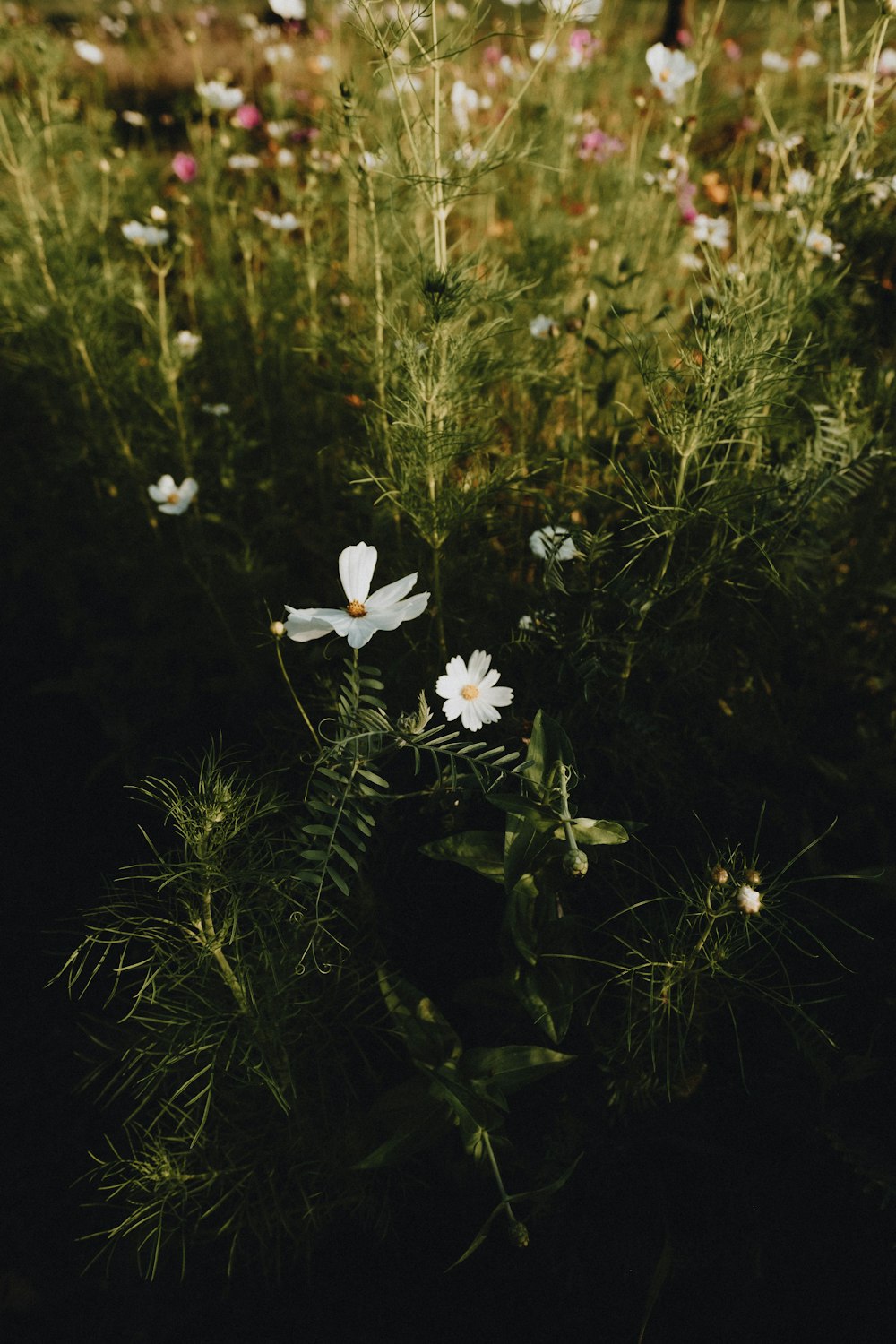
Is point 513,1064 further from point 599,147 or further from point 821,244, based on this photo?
point 599,147

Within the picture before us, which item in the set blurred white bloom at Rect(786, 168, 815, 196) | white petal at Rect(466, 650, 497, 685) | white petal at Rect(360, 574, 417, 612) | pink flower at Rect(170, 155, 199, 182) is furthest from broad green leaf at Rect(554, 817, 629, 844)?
pink flower at Rect(170, 155, 199, 182)

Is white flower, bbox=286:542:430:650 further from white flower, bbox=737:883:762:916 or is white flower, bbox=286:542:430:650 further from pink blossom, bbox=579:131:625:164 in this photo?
pink blossom, bbox=579:131:625:164

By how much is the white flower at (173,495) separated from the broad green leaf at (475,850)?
2.99 ft

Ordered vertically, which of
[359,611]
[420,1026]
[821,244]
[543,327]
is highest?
[821,244]

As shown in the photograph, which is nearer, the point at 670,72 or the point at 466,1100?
the point at 466,1100

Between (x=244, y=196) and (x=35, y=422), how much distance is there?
4.58 feet

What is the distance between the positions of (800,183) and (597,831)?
182cm

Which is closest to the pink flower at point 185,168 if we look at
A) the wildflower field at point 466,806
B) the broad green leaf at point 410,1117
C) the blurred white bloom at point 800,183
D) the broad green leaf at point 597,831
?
the wildflower field at point 466,806

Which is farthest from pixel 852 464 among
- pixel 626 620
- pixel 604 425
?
pixel 604 425

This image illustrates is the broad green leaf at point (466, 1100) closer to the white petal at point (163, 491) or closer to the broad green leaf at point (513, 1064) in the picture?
the broad green leaf at point (513, 1064)

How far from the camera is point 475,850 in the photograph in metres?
1.10

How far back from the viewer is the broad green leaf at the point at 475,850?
42.3 inches

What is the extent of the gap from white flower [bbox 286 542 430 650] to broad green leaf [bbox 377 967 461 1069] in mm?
462

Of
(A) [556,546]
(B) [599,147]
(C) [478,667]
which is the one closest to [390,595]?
(C) [478,667]
